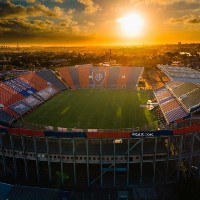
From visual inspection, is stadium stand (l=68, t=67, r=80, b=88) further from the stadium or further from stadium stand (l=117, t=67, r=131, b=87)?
the stadium

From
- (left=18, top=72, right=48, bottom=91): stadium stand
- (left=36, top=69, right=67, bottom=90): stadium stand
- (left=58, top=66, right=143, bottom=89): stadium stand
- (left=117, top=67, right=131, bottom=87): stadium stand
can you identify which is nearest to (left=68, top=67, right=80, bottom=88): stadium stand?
(left=58, top=66, right=143, bottom=89): stadium stand

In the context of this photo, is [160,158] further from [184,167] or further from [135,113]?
[135,113]

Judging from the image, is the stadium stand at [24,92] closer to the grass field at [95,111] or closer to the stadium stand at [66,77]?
the grass field at [95,111]

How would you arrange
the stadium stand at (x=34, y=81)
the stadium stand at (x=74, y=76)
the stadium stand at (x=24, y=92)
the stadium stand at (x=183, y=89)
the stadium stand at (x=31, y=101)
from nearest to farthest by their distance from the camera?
the stadium stand at (x=183, y=89)
the stadium stand at (x=24, y=92)
the stadium stand at (x=31, y=101)
the stadium stand at (x=34, y=81)
the stadium stand at (x=74, y=76)

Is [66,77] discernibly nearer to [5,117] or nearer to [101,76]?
[101,76]

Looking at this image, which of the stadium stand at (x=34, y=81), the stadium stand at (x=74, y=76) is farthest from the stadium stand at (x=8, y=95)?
the stadium stand at (x=74, y=76)

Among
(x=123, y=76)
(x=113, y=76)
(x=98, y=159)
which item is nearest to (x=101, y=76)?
(x=113, y=76)

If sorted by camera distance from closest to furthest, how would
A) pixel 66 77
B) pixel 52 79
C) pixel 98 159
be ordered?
pixel 98 159, pixel 52 79, pixel 66 77
